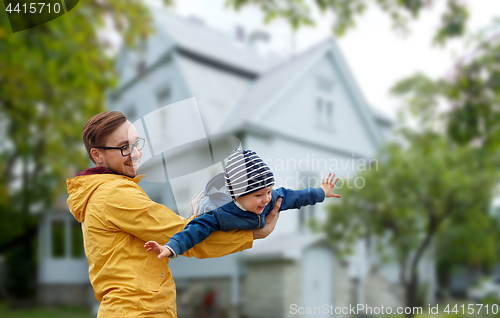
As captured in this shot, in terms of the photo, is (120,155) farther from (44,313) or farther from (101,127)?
(44,313)

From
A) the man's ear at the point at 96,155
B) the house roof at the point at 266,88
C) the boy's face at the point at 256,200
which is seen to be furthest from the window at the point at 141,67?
the boy's face at the point at 256,200

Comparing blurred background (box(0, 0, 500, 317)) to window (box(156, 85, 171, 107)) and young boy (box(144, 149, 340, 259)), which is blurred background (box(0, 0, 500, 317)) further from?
young boy (box(144, 149, 340, 259))

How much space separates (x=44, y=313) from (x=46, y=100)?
553cm

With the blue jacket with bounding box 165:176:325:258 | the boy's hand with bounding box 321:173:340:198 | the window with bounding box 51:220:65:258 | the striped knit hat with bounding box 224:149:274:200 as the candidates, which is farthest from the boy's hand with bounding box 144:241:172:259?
the window with bounding box 51:220:65:258

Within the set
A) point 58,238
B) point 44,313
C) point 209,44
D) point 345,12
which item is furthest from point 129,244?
point 58,238

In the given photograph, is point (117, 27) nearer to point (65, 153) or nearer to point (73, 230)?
point (65, 153)

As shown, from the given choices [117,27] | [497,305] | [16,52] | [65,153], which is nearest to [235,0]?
[117,27]

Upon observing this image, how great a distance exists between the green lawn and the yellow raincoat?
31.9 ft

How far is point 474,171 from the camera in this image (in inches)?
285

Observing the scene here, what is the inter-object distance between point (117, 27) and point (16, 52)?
1.43 metres

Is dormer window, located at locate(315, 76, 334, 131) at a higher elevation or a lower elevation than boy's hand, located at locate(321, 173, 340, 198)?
higher

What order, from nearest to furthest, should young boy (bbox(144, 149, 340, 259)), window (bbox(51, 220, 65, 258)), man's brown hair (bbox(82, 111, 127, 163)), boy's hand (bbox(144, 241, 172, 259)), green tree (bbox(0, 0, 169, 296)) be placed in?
boy's hand (bbox(144, 241, 172, 259)), young boy (bbox(144, 149, 340, 259)), man's brown hair (bbox(82, 111, 127, 163)), green tree (bbox(0, 0, 169, 296)), window (bbox(51, 220, 65, 258))

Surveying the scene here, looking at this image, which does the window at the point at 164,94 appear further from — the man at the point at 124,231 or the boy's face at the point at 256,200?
the boy's face at the point at 256,200

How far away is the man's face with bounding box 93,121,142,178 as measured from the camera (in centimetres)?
118
